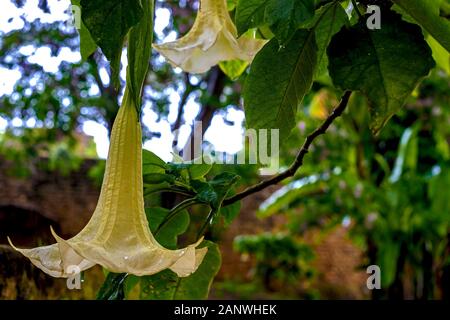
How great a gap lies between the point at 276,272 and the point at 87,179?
3.06ft

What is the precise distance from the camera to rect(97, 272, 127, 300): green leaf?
43 cm

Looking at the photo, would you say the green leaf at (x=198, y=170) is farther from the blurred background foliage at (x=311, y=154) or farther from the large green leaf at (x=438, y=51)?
the blurred background foliage at (x=311, y=154)

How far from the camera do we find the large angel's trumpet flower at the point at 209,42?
16.2 inches

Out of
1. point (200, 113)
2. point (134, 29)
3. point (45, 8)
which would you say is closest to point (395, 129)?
point (200, 113)

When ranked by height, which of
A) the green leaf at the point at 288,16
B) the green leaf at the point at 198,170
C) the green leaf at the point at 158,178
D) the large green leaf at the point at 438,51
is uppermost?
the large green leaf at the point at 438,51

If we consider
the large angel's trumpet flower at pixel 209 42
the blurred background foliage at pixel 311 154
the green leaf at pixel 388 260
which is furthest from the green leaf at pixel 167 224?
the green leaf at pixel 388 260

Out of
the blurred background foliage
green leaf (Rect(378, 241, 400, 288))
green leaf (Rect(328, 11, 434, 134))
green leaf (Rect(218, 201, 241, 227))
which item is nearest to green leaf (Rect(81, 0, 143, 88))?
green leaf (Rect(328, 11, 434, 134))

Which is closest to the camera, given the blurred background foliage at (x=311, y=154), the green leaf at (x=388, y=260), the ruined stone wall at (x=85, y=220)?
the blurred background foliage at (x=311, y=154)

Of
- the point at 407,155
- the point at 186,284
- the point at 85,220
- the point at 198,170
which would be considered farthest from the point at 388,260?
the point at 198,170

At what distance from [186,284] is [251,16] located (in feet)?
0.92

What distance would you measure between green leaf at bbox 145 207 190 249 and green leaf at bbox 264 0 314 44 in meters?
0.21

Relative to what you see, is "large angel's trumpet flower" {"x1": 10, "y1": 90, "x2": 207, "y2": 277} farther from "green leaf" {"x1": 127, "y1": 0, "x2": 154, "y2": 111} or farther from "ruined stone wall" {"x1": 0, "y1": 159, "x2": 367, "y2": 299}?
"ruined stone wall" {"x1": 0, "y1": 159, "x2": 367, "y2": 299}

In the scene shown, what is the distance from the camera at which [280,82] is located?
41cm
